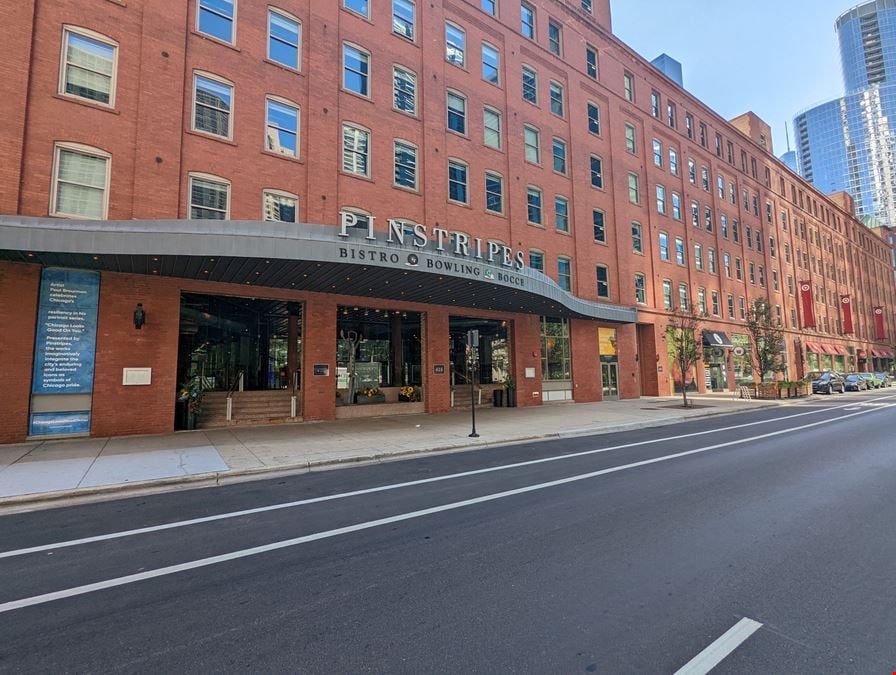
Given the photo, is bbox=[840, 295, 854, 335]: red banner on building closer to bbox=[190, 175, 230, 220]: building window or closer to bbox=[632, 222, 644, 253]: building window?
bbox=[632, 222, 644, 253]: building window

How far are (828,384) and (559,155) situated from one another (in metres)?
26.6

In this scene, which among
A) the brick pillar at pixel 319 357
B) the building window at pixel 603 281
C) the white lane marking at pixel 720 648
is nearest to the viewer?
the white lane marking at pixel 720 648

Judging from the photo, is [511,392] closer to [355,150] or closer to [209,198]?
[355,150]

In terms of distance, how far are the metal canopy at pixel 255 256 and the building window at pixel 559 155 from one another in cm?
1255

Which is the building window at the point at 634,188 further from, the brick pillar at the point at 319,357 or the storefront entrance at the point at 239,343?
the storefront entrance at the point at 239,343

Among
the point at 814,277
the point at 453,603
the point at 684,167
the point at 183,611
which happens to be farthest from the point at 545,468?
the point at 814,277

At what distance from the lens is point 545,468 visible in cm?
869

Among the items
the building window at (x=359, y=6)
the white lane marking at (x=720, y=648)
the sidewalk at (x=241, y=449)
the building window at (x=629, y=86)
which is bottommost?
the white lane marking at (x=720, y=648)

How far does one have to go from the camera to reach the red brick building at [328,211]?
12.2 m

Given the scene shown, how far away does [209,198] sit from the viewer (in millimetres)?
14969

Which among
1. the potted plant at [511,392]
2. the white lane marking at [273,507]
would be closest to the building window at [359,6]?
the potted plant at [511,392]

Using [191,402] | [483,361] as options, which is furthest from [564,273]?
[191,402]

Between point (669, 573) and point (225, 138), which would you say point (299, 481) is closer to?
point (669, 573)

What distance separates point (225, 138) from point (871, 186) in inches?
7402
